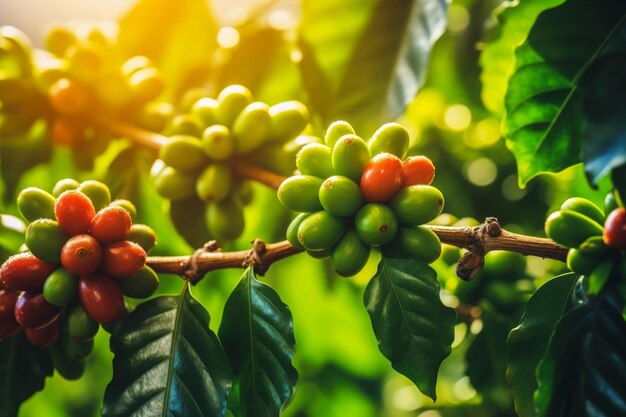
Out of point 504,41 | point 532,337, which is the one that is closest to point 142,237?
point 532,337

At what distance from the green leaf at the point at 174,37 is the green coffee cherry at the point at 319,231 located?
32.3 inches

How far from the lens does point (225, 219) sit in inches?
43.4

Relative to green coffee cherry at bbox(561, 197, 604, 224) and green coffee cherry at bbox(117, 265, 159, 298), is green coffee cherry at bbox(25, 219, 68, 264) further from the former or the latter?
green coffee cherry at bbox(561, 197, 604, 224)

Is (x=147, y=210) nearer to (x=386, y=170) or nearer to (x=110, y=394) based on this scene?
(x=110, y=394)

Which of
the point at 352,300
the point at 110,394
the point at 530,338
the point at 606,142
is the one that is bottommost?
the point at 352,300

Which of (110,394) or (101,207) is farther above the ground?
(101,207)

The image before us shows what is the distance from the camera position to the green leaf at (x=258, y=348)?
0.82 meters

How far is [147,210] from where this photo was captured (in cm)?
143

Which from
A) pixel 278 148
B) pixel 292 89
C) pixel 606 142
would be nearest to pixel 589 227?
pixel 606 142

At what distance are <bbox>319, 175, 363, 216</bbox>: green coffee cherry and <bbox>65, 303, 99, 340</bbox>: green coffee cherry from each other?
351 mm

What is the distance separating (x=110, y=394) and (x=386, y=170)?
48cm

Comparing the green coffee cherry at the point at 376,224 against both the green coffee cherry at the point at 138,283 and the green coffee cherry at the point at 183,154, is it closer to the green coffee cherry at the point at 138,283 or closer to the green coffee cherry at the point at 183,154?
the green coffee cherry at the point at 138,283

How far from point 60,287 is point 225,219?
0.38 metres

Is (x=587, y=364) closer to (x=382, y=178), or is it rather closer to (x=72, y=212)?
(x=382, y=178)
